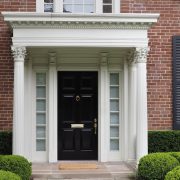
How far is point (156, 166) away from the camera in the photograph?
9.26 meters

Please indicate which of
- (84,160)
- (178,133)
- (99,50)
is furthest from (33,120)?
(178,133)

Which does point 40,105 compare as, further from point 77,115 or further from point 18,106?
point 18,106

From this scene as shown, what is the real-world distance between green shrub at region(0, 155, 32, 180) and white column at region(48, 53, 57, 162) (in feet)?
9.23

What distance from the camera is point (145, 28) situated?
10.9 metres

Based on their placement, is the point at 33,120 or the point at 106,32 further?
the point at 33,120

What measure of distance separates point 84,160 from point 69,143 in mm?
628

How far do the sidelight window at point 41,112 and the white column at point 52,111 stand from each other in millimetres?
233

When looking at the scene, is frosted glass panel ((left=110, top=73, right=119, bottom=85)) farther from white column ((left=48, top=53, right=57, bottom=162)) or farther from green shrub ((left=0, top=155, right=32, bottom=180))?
green shrub ((left=0, top=155, right=32, bottom=180))

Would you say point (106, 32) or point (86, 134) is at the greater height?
point (106, 32)

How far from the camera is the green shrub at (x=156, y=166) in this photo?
9211 millimetres

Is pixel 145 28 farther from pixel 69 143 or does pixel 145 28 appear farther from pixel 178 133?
pixel 69 143

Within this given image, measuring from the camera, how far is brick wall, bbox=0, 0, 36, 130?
12148 mm

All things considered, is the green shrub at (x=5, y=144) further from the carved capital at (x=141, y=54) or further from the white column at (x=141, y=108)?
the carved capital at (x=141, y=54)

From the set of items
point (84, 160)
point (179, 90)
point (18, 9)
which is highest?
point (18, 9)
